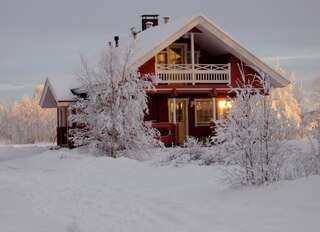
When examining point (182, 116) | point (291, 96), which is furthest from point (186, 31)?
point (291, 96)

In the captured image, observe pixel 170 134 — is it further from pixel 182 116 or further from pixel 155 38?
pixel 155 38

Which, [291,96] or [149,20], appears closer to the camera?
[149,20]

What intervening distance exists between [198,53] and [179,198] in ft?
71.5

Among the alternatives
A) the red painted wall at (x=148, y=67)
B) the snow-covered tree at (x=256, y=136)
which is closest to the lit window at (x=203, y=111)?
the red painted wall at (x=148, y=67)

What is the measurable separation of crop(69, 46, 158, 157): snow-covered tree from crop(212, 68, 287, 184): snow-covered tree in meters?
10.8

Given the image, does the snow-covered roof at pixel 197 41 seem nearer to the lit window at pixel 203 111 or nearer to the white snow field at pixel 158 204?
the lit window at pixel 203 111

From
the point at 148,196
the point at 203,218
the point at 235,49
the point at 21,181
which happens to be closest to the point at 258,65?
the point at 235,49

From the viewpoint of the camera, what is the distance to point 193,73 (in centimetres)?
3058

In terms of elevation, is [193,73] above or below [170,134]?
above

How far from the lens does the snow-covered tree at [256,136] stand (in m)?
11.9

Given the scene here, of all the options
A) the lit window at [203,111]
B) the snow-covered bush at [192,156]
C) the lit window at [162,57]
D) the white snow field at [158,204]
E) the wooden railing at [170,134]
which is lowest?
the white snow field at [158,204]

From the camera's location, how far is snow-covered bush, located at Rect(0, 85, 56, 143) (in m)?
70.2

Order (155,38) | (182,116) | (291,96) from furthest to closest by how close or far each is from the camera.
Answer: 1. (291,96)
2. (182,116)
3. (155,38)

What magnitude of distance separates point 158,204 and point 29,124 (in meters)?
65.0
